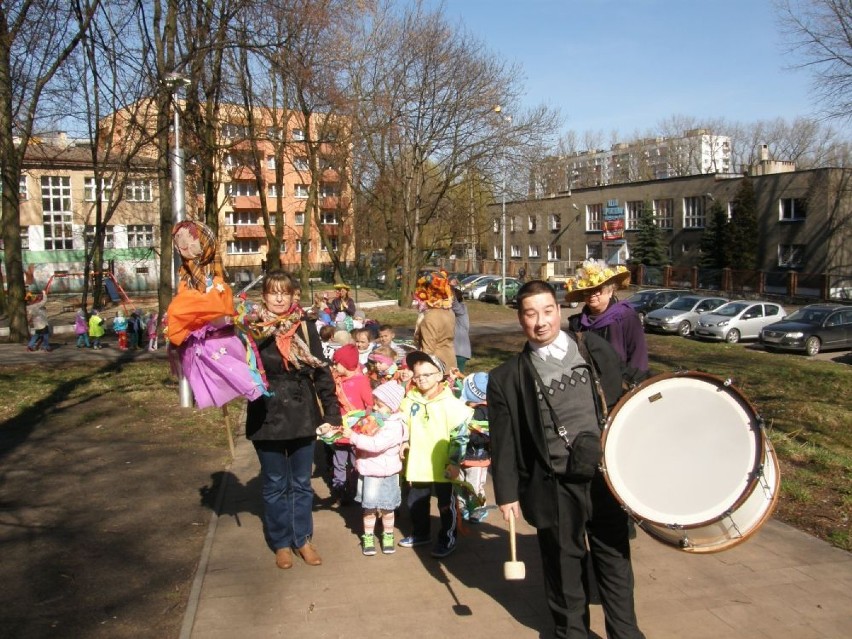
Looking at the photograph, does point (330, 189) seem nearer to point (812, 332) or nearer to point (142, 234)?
point (142, 234)

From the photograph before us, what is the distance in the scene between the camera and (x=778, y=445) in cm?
864

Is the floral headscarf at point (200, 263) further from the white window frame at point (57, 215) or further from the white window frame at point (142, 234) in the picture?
the white window frame at point (57, 215)

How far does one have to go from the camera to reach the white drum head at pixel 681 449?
3686 millimetres

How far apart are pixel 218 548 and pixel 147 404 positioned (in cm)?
680

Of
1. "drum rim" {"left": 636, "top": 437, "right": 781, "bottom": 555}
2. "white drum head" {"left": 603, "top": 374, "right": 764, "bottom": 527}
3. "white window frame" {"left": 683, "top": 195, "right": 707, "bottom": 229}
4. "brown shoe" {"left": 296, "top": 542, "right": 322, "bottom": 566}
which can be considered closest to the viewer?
"drum rim" {"left": 636, "top": 437, "right": 781, "bottom": 555}

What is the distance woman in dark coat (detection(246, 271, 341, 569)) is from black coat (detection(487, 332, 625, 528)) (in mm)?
1774

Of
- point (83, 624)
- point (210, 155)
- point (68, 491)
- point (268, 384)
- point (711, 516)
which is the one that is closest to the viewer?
point (711, 516)

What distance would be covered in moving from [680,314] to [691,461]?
1006 inches

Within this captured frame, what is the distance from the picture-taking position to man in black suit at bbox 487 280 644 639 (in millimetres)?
3918

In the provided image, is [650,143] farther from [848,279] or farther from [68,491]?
[68,491]

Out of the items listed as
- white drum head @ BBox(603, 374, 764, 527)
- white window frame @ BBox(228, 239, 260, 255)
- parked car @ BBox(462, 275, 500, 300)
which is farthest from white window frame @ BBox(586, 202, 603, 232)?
white drum head @ BBox(603, 374, 764, 527)

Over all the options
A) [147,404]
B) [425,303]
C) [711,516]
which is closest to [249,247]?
[147,404]

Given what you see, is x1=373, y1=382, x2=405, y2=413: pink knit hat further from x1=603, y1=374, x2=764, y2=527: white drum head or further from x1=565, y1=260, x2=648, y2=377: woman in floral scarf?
x1=603, y1=374, x2=764, y2=527: white drum head

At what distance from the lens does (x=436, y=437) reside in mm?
5664
